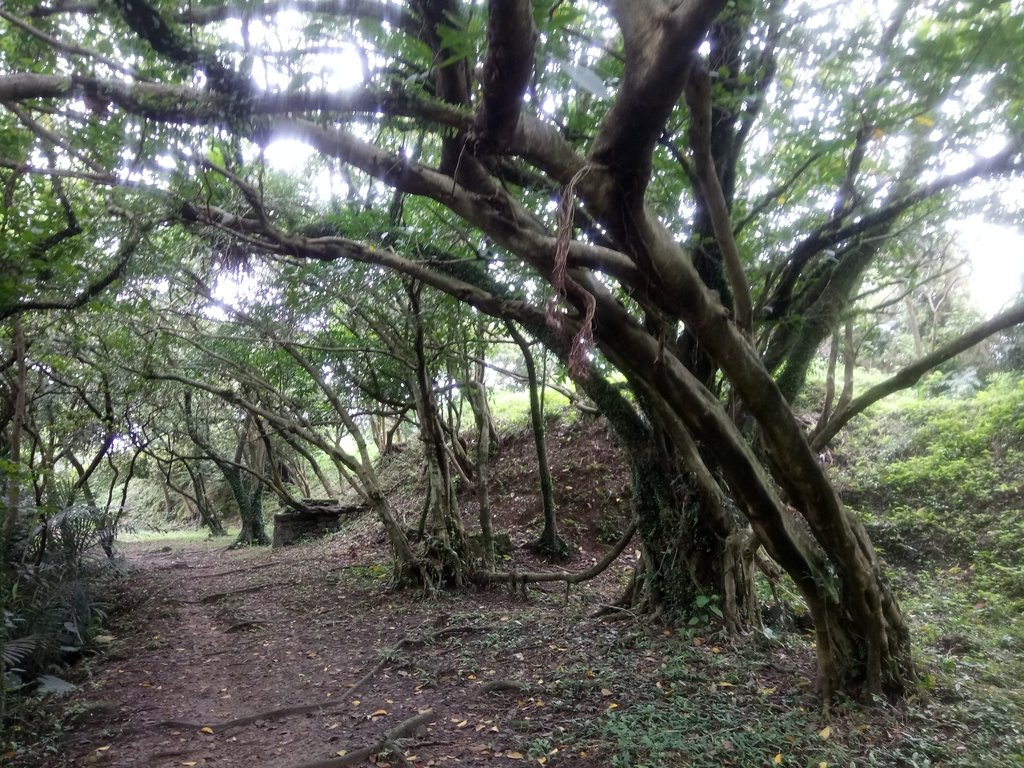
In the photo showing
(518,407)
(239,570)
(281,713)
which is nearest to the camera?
(281,713)

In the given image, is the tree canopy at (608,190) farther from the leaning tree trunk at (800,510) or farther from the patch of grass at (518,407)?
the patch of grass at (518,407)

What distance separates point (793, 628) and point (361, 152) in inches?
243

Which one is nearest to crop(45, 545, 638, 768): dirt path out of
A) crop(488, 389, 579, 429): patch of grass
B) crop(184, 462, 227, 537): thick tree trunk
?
crop(488, 389, 579, 429): patch of grass

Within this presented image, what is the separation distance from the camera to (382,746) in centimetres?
489

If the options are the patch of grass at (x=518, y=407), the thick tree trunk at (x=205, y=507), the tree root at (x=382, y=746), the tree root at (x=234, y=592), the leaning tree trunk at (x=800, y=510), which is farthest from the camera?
the thick tree trunk at (x=205, y=507)

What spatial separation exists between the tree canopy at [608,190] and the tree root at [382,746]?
9.53 feet

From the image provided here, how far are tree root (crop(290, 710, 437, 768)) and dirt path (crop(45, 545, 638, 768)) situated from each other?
2 cm

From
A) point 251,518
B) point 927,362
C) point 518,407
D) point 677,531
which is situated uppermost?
point 518,407

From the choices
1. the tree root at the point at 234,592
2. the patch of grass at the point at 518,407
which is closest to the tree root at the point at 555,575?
the tree root at the point at 234,592

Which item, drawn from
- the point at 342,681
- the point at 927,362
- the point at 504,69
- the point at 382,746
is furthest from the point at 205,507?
the point at 504,69

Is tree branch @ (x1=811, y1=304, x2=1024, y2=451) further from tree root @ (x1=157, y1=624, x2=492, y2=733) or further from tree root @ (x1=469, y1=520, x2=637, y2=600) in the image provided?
tree root @ (x1=157, y1=624, x2=492, y2=733)

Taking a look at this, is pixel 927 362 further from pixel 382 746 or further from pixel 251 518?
pixel 251 518

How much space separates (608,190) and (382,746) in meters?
3.99

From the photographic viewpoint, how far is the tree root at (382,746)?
15.3 ft
